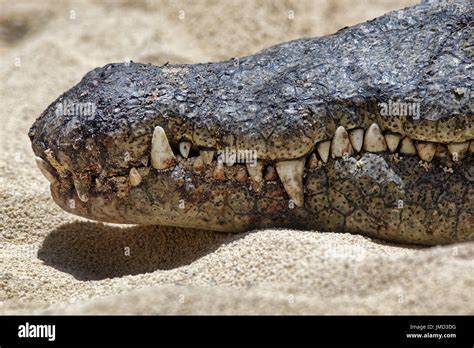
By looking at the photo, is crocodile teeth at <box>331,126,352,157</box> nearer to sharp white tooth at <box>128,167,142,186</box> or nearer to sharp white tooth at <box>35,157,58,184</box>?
sharp white tooth at <box>128,167,142,186</box>

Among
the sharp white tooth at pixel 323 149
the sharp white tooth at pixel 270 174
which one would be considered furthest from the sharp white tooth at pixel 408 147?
the sharp white tooth at pixel 270 174

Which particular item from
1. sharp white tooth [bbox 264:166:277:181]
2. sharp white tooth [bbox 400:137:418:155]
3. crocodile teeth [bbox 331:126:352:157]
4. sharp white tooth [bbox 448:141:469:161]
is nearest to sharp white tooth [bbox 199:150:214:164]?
sharp white tooth [bbox 264:166:277:181]

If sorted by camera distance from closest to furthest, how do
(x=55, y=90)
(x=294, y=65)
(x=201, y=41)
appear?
(x=294, y=65), (x=55, y=90), (x=201, y=41)

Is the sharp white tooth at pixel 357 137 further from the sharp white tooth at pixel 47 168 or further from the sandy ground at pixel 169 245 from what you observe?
the sharp white tooth at pixel 47 168

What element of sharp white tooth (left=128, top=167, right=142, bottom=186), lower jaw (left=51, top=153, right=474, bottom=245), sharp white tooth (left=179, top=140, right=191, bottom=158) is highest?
sharp white tooth (left=179, top=140, right=191, bottom=158)

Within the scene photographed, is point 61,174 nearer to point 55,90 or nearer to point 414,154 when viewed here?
point 414,154
